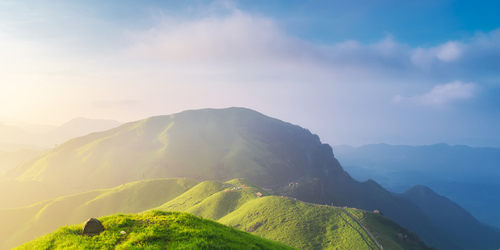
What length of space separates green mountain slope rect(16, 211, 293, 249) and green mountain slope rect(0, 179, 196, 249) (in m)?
71.5

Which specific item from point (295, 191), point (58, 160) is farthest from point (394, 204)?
point (58, 160)

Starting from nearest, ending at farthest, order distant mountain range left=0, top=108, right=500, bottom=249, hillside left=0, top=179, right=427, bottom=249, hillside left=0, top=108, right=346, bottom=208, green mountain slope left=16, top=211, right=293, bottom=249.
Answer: green mountain slope left=16, top=211, right=293, bottom=249 < hillside left=0, top=179, right=427, bottom=249 < distant mountain range left=0, top=108, right=500, bottom=249 < hillside left=0, top=108, right=346, bottom=208

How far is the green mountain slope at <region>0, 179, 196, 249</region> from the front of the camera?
72.1m

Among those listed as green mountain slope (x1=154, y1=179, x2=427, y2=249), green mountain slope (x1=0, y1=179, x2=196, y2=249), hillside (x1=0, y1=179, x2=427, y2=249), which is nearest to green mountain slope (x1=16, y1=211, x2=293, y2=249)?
green mountain slope (x1=154, y1=179, x2=427, y2=249)

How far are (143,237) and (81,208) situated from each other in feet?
295

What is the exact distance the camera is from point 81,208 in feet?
263

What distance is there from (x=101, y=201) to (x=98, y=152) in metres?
108

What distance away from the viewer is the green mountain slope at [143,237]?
558 inches

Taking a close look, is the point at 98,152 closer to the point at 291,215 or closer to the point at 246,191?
the point at 246,191

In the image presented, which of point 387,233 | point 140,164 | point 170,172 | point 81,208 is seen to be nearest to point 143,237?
point 387,233

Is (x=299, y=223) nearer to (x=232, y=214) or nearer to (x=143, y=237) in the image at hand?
(x=232, y=214)

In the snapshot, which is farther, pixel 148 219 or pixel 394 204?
pixel 394 204

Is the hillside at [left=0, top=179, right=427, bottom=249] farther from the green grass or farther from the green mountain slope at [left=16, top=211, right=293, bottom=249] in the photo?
the green mountain slope at [left=16, top=211, right=293, bottom=249]

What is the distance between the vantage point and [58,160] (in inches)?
6476
